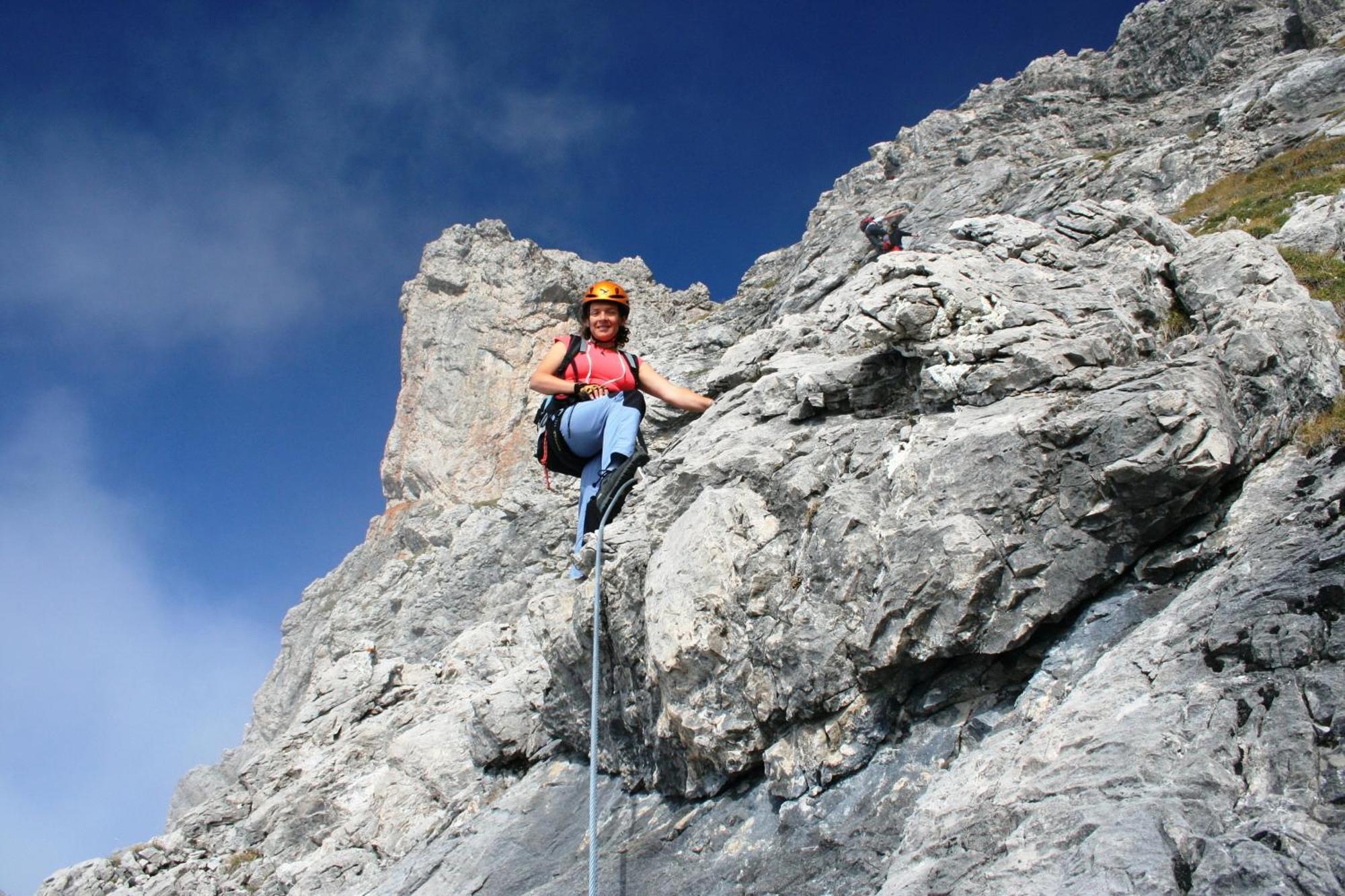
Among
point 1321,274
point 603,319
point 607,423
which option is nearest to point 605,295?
point 603,319

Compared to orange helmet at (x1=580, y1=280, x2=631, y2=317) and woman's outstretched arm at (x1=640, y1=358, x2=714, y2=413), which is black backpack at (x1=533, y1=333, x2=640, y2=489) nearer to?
woman's outstretched arm at (x1=640, y1=358, x2=714, y2=413)

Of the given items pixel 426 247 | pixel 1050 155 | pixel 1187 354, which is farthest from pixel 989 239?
pixel 426 247

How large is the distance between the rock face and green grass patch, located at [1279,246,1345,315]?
1978mm

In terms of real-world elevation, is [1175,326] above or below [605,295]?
below

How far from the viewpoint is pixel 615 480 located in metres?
8.31

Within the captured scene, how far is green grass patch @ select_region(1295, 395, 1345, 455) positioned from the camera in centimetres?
518

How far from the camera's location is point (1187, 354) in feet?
20.4

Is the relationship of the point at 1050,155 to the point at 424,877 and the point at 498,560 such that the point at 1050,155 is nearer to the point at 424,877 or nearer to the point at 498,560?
the point at 498,560

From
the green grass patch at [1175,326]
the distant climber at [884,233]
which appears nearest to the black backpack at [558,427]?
the green grass patch at [1175,326]

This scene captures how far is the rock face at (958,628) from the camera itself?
3.61 m

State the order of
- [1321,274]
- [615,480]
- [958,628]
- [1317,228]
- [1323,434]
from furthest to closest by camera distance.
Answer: [1317,228] < [1321,274] < [615,480] < [1323,434] < [958,628]

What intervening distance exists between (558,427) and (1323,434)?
6.57 m

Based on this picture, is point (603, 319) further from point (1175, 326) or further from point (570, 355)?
point (1175, 326)

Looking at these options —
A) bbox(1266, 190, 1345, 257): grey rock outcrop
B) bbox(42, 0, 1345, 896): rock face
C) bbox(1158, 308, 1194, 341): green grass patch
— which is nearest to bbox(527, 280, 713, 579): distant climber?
bbox(42, 0, 1345, 896): rock face
